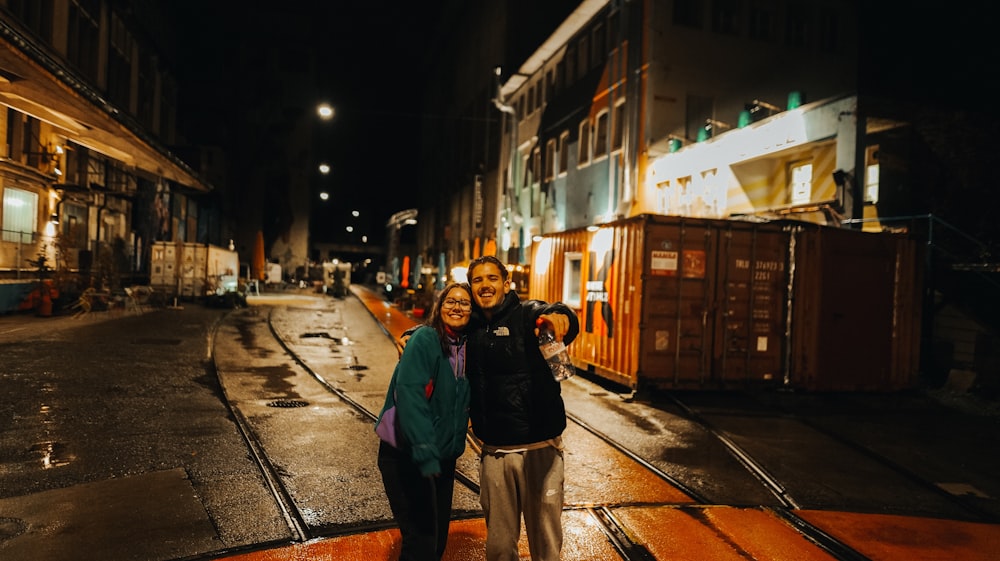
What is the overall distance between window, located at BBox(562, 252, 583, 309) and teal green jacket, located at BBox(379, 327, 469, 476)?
9869mm

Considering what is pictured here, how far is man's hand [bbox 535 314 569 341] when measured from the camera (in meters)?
3.37

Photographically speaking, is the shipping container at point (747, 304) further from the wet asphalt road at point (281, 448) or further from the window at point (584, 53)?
the window at point (584, 53)

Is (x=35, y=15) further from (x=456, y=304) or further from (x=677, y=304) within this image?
(x=456, y=304)

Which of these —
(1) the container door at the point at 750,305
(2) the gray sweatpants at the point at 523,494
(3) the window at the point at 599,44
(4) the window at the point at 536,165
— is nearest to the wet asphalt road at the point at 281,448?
(1) the container door at the point at 750,305

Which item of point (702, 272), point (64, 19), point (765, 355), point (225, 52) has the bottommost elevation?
point (765, 355)

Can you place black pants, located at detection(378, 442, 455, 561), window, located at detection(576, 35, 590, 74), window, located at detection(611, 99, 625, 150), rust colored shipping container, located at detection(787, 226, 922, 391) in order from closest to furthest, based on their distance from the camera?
black pants, located at detection(378, 442, 455, 561), rust colored shipping container, located at detection(787, 226, 922, 391), window, located at detection(611, 99, 625, 150), window, located at detection(576, 35, 590, 74)

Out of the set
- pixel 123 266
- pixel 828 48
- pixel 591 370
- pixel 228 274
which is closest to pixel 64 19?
pixel 123 266

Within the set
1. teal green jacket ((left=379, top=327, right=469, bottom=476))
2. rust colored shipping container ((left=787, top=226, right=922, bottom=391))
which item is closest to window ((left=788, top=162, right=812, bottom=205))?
rust colored shipping container ((left=787, top=226, right=922, bottom=391))

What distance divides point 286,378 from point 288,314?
44.3 feet

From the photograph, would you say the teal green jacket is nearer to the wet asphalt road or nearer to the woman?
the woman

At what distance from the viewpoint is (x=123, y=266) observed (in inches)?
1102

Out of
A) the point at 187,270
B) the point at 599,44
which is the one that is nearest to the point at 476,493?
the point at 599,44

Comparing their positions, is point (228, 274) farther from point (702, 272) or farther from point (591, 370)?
point (702, 272)

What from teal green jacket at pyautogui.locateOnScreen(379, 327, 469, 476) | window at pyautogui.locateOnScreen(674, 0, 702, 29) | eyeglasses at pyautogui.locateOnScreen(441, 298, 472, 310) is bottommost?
teal green jacket at pyautogui.locateOnScreen(379, 327, 469, 476)
